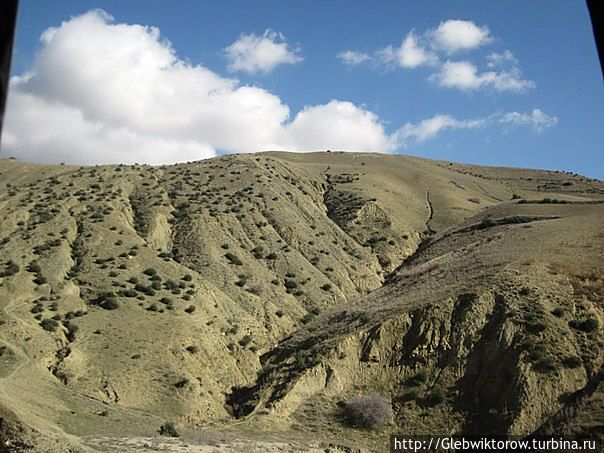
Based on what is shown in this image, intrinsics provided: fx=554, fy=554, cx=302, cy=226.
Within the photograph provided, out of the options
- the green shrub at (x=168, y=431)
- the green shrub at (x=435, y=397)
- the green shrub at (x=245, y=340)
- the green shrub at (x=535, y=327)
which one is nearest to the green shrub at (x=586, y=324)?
the green shrub at (x=535, y=327)

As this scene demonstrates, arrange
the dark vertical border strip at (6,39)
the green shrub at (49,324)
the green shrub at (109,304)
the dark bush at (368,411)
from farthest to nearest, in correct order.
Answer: the green shrub at (109,304)
the green shrub at (49,324)
the dark bush at (368,411)
the dark vertical border strip at (6,39)

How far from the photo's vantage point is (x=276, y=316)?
47688 mm

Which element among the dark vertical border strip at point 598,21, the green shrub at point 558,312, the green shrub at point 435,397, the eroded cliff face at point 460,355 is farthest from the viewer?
the green shrub at point 558,312

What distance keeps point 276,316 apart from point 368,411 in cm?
1924

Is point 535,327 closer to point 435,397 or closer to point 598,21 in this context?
point 435,397

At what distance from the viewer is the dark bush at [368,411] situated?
94.7 feet

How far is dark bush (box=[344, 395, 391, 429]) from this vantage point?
2886 centimetres

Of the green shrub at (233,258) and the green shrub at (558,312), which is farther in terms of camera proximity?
the green shrub at (233,258)

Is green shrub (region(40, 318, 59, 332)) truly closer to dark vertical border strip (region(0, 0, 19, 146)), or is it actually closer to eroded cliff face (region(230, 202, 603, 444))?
eroded cliff face (region(230, 202, 603, 444))

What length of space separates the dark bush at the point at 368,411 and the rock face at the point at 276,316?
0.47 meters

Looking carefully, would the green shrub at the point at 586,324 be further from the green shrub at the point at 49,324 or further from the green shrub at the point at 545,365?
the green shrub at the point at 49,324

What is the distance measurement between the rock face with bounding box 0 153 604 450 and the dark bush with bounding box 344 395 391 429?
0.47m

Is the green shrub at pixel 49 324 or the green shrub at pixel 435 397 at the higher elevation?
the green shrub at pixel 49 324

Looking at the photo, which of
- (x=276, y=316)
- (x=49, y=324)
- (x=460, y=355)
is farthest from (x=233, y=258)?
(x=460, y=355)
